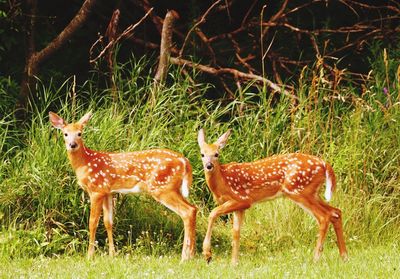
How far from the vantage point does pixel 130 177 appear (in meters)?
9.24

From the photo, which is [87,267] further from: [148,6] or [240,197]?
[148,6]

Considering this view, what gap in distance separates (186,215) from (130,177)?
59 cm

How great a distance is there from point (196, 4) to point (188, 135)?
3.39 m

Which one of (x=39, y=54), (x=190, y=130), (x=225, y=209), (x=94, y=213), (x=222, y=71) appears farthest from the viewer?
(x=222, y=71)

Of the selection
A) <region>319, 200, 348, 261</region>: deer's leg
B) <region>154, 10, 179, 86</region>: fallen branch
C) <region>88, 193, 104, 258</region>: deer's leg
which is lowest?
<region>319, 200, 348, 261</region>: deer's leg

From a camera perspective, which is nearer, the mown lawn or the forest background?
the mown lawn

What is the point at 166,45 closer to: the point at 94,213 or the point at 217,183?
the point at 94,213

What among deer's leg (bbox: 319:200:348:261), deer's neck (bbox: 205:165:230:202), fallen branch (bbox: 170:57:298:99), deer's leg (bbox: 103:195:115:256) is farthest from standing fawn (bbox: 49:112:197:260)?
fallen branch (bbox: 170:57:298:99)

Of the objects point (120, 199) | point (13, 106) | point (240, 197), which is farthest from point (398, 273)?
point (13, 106)

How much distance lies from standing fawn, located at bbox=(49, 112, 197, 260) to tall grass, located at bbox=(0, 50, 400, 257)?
0.62 m

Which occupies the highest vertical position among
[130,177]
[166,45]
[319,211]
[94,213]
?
[166,45]

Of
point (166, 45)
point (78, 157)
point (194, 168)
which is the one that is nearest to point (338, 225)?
point (194, 168)

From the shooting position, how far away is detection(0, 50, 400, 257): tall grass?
9938 millimetres

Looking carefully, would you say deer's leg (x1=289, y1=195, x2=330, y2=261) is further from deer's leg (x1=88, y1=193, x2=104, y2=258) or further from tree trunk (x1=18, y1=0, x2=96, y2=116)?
tree trunk (x1=18, y1=0, x2=96, y2=116)
